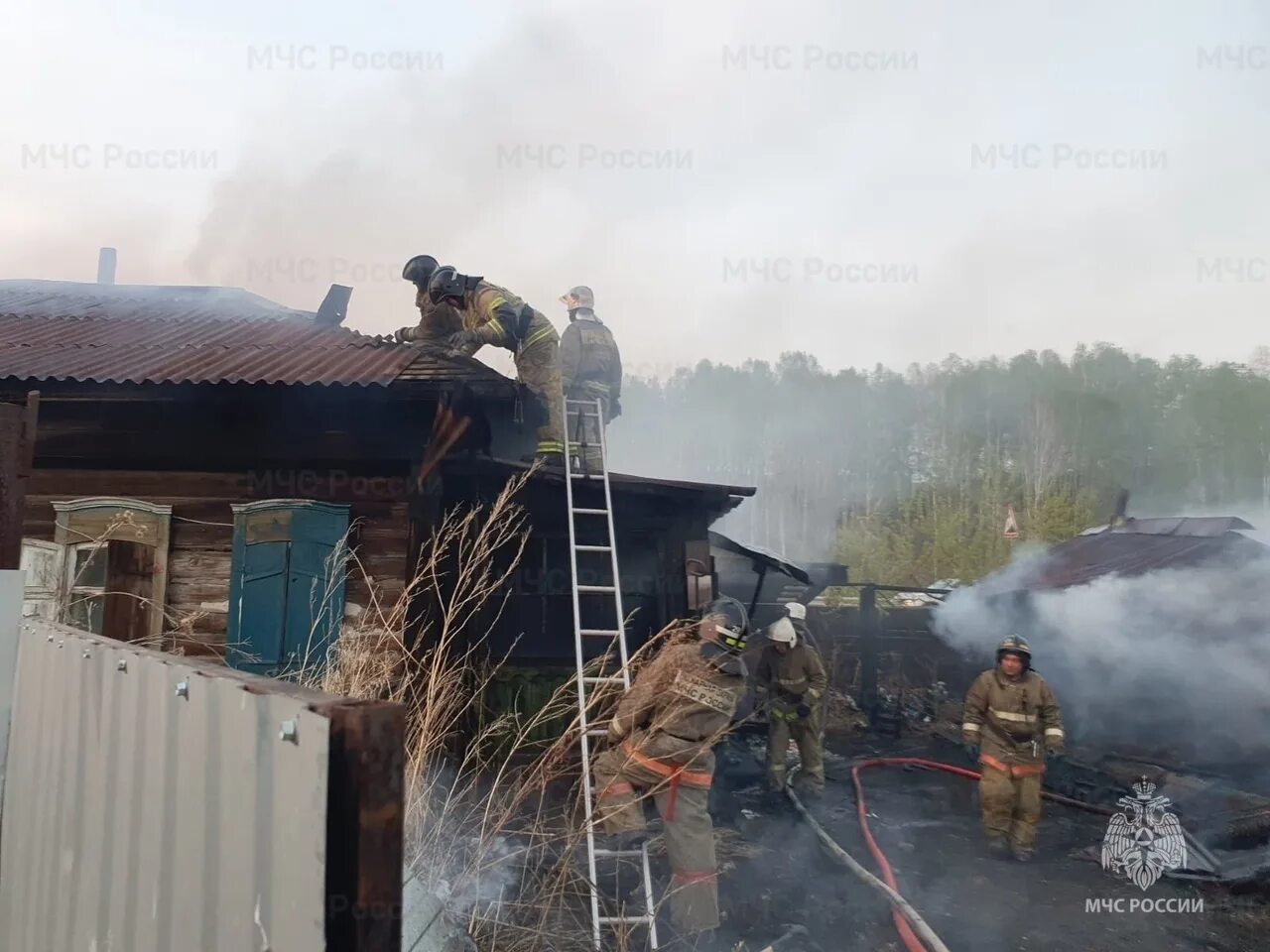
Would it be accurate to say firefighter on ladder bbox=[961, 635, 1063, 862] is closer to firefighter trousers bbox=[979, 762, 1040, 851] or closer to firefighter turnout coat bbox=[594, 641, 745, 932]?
firefighter trousers bbox=[979, 762, 1040, 851]

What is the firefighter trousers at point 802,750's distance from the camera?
8.25m

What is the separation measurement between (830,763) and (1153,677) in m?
3.87

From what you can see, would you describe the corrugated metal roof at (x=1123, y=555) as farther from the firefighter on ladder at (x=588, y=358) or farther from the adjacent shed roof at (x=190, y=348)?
the adjacent shed roof at (x=190, y=348)

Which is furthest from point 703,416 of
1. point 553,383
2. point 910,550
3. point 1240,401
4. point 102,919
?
point 102,919

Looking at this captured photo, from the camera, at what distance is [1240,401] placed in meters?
31.3

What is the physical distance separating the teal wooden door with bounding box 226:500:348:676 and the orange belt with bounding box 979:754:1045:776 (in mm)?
5780

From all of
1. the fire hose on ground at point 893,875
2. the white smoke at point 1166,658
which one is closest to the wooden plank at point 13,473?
the fire hose on ground at point 893,875

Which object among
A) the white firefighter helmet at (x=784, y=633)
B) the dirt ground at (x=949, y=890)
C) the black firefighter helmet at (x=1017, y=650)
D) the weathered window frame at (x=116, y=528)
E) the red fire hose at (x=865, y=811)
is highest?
the weathered window frame at (x=116, y=528)

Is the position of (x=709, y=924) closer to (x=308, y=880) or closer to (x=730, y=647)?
(x=730, y=647)

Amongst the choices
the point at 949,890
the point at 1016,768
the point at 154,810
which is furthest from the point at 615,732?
the point at 1016,768

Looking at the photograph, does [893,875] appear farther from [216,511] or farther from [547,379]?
[216,511]

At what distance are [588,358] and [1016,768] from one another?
561cm

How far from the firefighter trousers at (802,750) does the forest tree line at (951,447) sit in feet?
73.7

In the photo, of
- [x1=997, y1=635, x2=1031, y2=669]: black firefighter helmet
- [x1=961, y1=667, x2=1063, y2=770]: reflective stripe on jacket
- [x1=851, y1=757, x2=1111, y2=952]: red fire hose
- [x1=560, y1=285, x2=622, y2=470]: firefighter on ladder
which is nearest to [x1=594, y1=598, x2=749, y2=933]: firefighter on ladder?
[x1=851, y1=757, x2=1111, y2=952]: red fire hose
